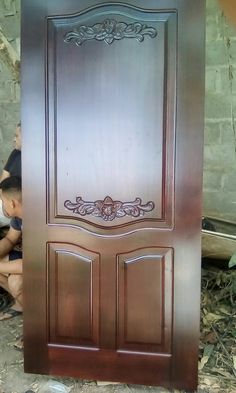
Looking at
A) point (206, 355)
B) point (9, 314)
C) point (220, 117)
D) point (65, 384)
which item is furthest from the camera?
point (220, 117)

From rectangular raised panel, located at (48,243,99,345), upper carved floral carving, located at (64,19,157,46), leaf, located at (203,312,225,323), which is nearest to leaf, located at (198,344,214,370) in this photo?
leaf, located at (203,312,225,323)

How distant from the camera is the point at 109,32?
2.07m

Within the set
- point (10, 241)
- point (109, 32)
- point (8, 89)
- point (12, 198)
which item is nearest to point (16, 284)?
point (10, 241)

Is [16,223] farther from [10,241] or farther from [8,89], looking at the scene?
[8,89]

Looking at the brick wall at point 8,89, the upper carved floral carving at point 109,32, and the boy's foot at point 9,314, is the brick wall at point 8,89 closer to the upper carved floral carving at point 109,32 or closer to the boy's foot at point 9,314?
the boy's foot at point 9,314

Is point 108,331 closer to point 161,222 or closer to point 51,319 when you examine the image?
point 51,319

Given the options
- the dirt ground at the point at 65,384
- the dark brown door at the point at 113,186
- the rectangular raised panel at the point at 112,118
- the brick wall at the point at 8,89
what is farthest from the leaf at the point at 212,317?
the brick wall at the point at 8,89

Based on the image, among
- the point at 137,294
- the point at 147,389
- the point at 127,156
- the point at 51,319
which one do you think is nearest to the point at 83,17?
the point at 127,156

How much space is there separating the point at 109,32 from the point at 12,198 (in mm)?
1184

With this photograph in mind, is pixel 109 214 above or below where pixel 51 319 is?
above

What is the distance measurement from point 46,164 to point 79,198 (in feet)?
0.77

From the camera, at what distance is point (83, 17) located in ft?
6.84

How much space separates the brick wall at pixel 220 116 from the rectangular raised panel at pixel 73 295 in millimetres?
1640

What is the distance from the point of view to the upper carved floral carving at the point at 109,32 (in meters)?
2.04
